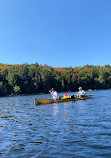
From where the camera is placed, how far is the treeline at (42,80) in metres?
92.2

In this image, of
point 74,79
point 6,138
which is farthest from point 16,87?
point 6,138

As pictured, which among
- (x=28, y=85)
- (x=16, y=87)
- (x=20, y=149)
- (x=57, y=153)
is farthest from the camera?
(x=28, y=85)

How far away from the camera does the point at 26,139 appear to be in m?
9.05

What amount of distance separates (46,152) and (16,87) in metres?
83.8

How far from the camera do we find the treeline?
302 feet

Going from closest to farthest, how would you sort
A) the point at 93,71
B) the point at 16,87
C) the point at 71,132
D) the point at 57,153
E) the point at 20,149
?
1. the point at 57,153
2. the point at 20,149
3. the point at 71,132
4. the point at 16,87
5. the point at 93,71

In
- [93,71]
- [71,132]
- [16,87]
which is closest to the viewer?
[71,132]

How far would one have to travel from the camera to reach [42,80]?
102875mm

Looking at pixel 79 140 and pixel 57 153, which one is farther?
pixel 79 140

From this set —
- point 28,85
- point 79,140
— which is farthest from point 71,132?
point 28,85

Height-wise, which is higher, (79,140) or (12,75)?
(12,75)

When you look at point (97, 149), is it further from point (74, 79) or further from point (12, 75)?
point (74, 79)

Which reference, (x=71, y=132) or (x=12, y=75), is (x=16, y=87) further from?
(x=71, y=132)

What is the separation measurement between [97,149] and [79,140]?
1.33m
